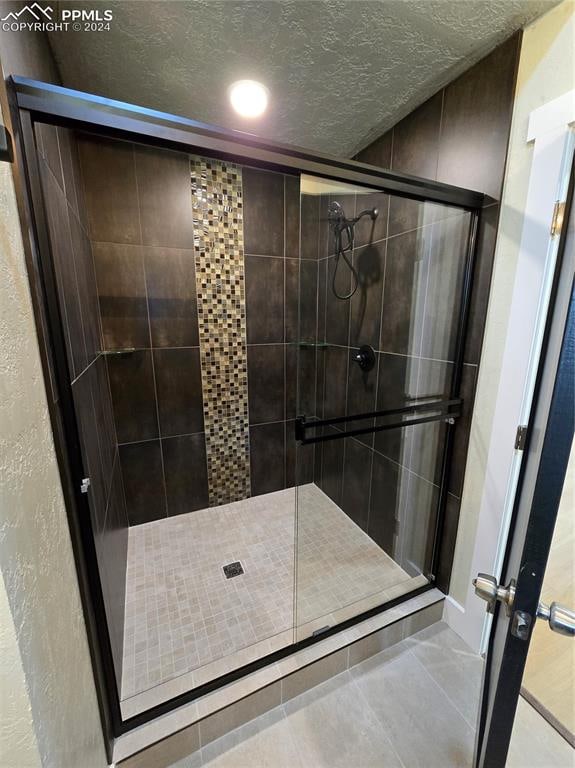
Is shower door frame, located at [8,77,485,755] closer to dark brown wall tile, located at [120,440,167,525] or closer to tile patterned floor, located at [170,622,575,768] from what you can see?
tile patterned floor, located at [170,622,575,768]

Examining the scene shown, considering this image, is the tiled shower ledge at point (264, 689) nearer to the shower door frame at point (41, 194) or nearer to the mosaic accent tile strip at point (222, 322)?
the shower door frame at point (41, 194)

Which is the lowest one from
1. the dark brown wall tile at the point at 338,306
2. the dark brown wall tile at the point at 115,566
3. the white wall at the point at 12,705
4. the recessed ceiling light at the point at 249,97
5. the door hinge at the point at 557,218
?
the dark brown wall tile at the point at 115,566

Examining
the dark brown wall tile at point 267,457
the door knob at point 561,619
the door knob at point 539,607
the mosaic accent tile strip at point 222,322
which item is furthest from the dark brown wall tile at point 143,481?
the door knob at point 561,619

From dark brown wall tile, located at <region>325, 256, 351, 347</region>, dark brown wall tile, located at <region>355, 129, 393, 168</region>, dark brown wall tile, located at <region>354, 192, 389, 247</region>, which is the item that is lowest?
dark brown wall tile, located at <region>325, 256, 351, 347</region>

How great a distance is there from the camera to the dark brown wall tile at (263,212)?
6.91 ft

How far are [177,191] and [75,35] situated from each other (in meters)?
0.84

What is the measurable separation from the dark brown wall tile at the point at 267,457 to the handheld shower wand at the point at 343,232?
3.90 feet

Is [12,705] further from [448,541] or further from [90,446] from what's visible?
[448,541]

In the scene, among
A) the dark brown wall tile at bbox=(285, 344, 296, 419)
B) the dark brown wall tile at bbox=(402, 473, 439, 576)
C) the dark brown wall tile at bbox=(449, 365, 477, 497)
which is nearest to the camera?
the dark brown wall tile at bbox=(449, 365, 477, 497)

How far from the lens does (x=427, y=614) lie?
1518mm

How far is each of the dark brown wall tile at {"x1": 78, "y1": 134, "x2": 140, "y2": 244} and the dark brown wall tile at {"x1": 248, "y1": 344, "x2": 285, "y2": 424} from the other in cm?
106

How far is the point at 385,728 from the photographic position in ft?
3.77

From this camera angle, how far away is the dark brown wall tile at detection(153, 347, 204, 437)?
2.09 m

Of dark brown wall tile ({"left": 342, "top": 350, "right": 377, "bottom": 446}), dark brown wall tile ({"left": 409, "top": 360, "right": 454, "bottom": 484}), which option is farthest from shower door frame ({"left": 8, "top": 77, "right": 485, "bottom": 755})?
dark brown wall tile ({"left": 342, "top": 350, "right": 377, "bottom": 446})
